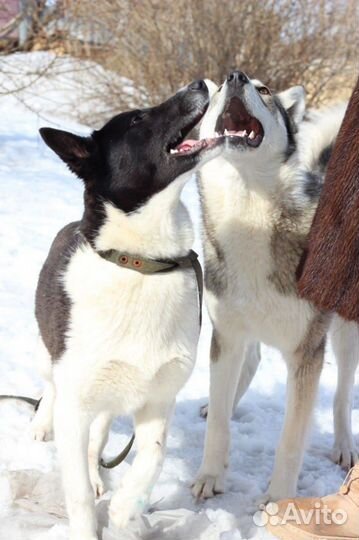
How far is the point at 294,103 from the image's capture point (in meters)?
3.40

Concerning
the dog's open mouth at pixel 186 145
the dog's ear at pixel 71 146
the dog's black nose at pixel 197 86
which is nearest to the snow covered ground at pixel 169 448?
the dog's ear at pixel 71 146

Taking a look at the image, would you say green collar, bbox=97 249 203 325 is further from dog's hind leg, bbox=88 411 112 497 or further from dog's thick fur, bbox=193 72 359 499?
dog's hind leg, bbox=88 411 112 497

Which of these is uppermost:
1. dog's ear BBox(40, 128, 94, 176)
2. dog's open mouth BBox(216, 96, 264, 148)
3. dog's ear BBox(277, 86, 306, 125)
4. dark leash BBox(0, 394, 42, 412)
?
dog's ear BBox(277, 86, 306, 125)

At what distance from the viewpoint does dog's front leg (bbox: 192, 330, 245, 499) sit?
10.7 ft

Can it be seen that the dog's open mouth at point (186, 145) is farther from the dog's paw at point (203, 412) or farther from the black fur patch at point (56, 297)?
the dog's paw at point (203, 412)

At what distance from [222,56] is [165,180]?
8343mm

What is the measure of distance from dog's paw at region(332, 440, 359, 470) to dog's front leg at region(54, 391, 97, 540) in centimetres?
142

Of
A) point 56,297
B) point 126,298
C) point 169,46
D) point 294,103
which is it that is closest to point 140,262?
point 126,298

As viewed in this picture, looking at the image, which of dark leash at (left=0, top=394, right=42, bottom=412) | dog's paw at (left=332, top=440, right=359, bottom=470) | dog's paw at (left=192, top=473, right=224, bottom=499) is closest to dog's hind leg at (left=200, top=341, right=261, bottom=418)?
dog's paw at (left=332, top=440, right=359, bottom=470)

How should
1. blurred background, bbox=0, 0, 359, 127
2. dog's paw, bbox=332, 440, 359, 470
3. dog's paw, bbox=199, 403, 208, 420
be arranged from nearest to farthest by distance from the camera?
1. dog's paw, bbox=332, 440, 359, 470
2. dog's paw, bbox=199, 403, 208, 420
3. blurred background, bbox=0, 0, 359, 127

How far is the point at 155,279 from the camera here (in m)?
2.62

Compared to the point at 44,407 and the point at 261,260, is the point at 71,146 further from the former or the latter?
the point at 44,407

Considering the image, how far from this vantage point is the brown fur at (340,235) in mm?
2541

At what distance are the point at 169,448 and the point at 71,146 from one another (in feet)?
5.09
